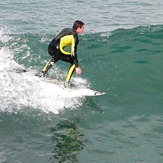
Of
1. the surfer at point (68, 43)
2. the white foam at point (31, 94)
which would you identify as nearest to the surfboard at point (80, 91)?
the white foam at point (31, 94)

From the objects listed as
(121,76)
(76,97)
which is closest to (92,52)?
(121,76)

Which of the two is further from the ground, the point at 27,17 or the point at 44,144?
the point at 27,17

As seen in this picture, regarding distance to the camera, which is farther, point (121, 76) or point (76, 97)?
point (121, 76)

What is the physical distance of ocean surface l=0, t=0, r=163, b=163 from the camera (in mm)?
8578

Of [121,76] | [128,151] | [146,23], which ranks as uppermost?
[146,23]

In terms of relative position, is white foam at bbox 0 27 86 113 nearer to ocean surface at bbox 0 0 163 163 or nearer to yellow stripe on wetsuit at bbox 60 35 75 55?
ocean surface at bbox 0 0 163 163

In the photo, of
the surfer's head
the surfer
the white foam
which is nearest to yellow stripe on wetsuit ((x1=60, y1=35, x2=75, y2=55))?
the surfer

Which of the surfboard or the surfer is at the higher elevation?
the surfer

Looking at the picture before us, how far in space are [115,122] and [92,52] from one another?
552cm

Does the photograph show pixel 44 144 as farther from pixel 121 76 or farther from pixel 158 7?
pixel 158 7

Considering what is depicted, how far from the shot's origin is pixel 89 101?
11086mm

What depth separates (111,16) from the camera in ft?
71.5

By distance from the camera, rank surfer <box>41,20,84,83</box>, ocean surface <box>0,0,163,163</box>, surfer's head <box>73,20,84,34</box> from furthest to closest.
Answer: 1. surfer <box>41,20,84,83</box>
2. surfer's head <box>73,20,84,34</box>
3. ocean surface <box>0,0,163,163</box>

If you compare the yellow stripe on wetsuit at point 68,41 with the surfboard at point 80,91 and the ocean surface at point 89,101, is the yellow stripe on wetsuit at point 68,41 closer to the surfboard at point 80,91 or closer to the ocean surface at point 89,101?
the surfboard at point 80,91
